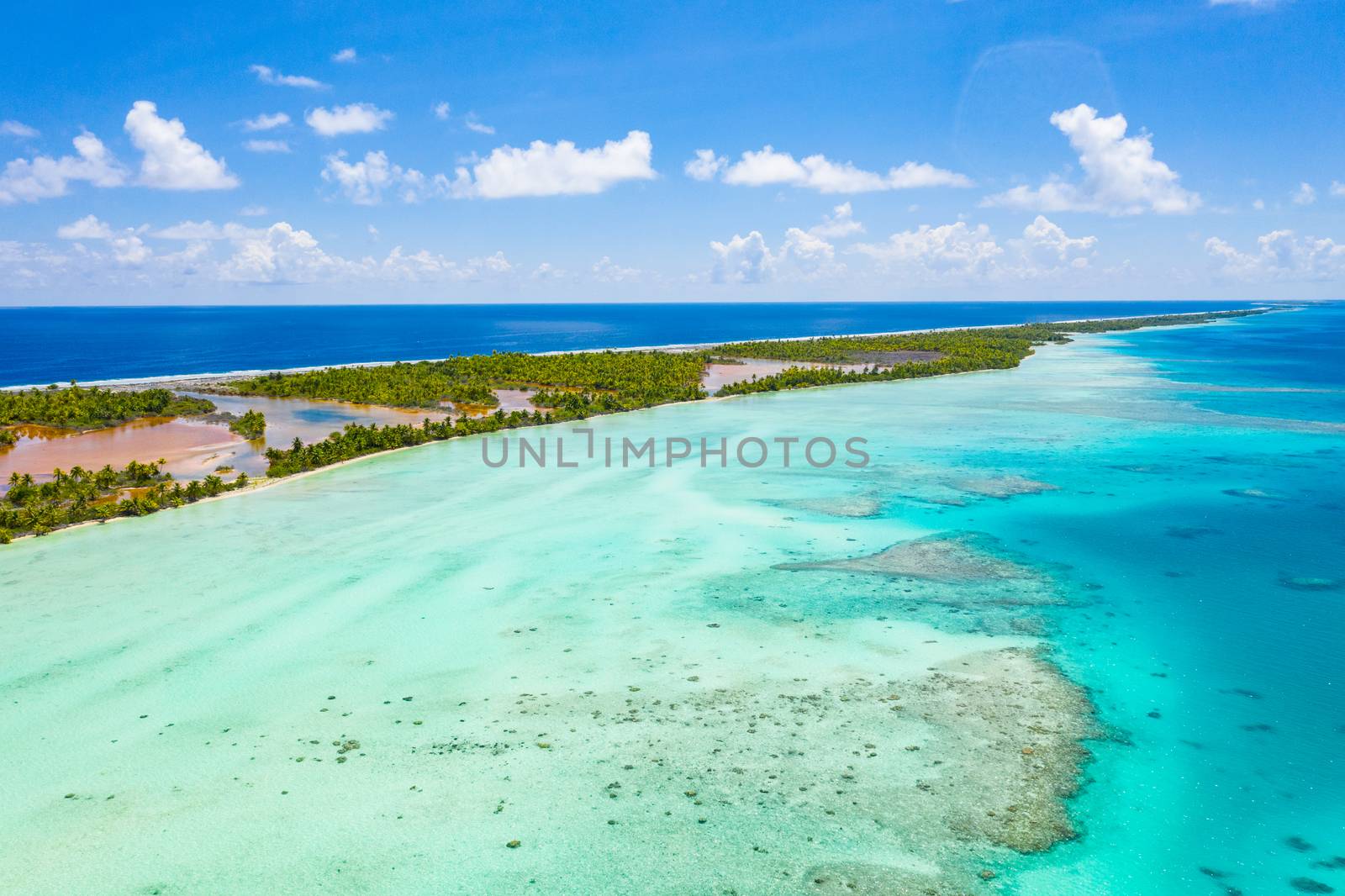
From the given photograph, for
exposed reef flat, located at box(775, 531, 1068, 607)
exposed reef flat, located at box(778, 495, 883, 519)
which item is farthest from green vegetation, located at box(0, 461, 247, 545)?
exposed reef flat, located at box(775, 531, 1068, 607)

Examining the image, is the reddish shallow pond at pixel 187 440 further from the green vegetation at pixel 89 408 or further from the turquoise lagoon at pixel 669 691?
the turquoise lagoon at pixel 669 691

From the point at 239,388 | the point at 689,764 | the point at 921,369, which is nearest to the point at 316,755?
the point at 689,764

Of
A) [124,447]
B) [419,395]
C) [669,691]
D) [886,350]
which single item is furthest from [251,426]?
[886,350]

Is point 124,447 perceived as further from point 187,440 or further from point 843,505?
point 843,505

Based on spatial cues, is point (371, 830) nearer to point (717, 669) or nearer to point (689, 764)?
point (689, 764)

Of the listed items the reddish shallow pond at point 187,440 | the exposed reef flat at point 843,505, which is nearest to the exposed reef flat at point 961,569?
the exposed reef flat at point 843,505

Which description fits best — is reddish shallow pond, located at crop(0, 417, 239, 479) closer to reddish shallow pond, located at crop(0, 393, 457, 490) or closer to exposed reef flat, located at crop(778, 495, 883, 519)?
reddish shallow pond, located at crop(0, 393, 457, 490)
